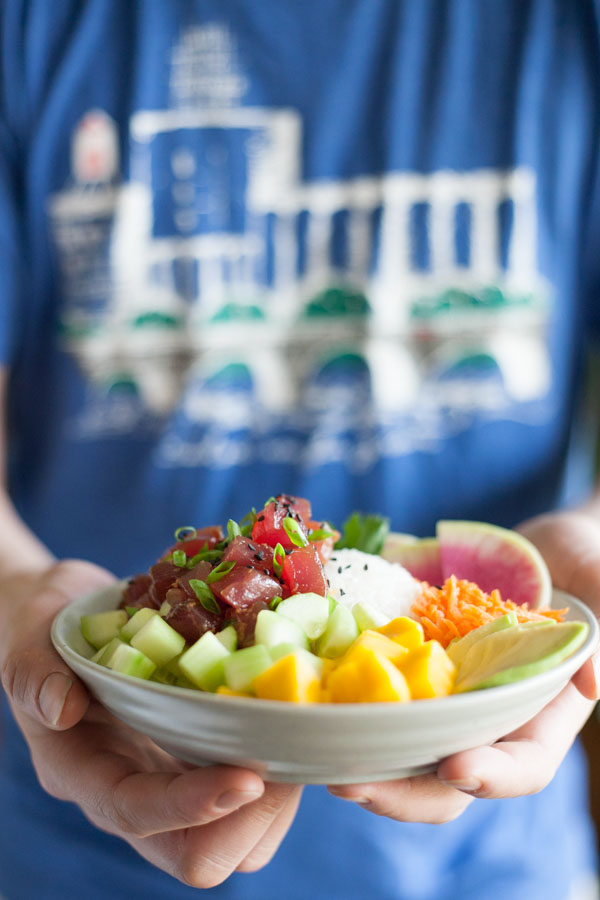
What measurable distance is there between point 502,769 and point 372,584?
0.30m

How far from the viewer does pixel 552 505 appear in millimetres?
1685

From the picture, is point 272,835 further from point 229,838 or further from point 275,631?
point 275,631

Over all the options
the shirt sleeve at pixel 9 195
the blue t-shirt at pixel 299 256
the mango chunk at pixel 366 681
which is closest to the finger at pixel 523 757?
the mango chunk at pixel 366 681

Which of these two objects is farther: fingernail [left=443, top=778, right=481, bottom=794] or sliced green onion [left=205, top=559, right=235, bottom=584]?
sliced green onion [left=205, top=559, right=235, bottom=584]

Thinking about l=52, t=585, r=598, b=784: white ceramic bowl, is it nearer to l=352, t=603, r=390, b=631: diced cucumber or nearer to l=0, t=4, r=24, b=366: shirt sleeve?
l=352, t=603, r=390, b=631: diced cucumber

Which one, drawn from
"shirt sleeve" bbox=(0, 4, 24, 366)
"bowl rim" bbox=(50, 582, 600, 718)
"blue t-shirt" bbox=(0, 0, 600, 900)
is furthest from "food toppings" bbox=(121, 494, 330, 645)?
"shirt sleeve" bbox=(0, 4, 24, 366)

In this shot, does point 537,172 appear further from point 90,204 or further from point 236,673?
point 236,673

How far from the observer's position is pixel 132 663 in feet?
2.71

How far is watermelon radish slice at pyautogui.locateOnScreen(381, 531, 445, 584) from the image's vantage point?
1.24m

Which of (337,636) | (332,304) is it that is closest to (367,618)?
(337,636)

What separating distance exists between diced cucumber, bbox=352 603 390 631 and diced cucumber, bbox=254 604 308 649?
0.26ft

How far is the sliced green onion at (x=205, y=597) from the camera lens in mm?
889

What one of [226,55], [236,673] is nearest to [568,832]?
[236,673]

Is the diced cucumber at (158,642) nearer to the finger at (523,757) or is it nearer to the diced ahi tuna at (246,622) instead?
the diced ahi tuna at (246,622)
